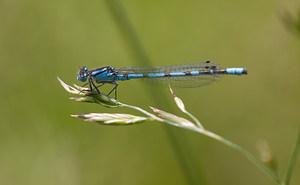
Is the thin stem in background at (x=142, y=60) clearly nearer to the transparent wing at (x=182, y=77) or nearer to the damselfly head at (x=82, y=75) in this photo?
the transparent wing at (x=182, y=77)

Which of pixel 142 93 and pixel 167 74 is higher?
pixel 142 93

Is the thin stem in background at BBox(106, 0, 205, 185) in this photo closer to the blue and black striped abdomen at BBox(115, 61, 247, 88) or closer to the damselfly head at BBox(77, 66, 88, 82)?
the blue and black striped abdomen at BBox(115, 61, 247, 88)

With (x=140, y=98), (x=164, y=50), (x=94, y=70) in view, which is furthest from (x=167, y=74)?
(x=164, y=50)

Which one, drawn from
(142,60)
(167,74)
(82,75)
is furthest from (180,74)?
(82,75)
